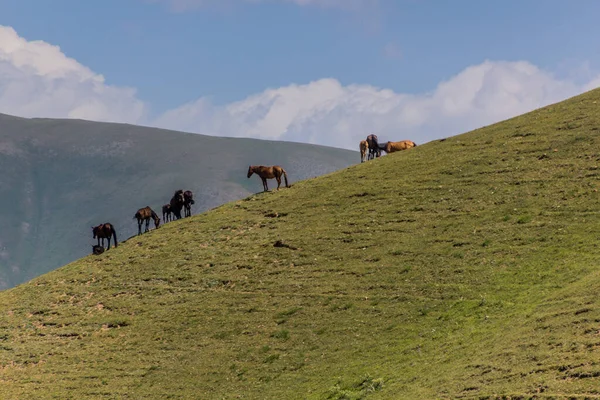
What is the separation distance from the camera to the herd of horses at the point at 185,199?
5992 cm

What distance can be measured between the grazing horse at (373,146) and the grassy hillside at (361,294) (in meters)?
8.95

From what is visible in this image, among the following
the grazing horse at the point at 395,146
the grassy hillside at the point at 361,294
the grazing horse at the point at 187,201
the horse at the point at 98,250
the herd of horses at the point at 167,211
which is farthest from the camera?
the grazing horse at the point at 395,146

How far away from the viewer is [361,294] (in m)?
42.4

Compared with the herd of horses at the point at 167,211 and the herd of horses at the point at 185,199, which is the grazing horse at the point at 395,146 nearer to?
the herd of horses at the point at 185,199

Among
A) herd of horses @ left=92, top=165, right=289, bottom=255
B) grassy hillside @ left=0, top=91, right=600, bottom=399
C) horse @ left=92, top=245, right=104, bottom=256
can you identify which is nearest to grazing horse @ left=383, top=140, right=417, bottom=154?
grassy hillside @ left=0, top=91, right=600, bottom=399

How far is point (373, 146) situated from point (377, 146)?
55cm

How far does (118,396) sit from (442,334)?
15219 millimetres

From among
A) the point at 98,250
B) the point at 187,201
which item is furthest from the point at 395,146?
the point at 98,250

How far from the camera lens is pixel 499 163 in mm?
56375

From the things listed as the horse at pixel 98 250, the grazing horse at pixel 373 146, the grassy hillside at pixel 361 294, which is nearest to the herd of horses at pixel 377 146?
the grazing horse at pixel 373 146

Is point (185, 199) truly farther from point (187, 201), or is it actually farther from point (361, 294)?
point (361, 294)

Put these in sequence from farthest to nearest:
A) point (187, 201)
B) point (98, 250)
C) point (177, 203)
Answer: point (187, 201) → point (177, 203) → point (98, 250)

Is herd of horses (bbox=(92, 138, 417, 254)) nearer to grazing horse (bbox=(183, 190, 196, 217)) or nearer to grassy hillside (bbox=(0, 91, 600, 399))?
grazing horse (bbox=(183, 190, 196, 217))

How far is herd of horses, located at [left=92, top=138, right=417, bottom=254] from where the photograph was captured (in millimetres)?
59916
